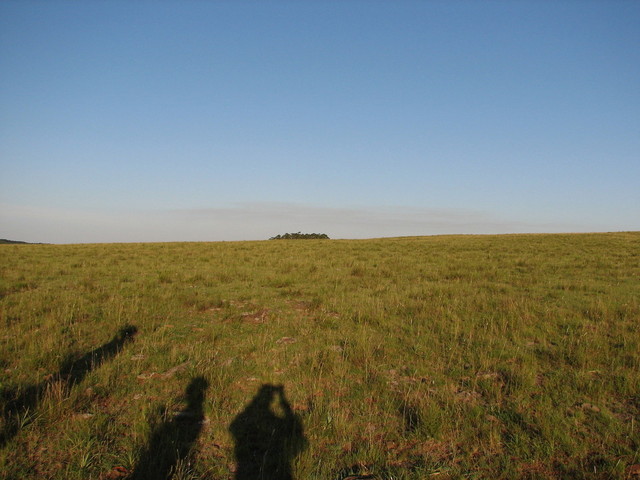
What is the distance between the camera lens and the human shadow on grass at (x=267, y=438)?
3404 millimetres

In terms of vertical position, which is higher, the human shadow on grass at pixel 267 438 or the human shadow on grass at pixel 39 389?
the human shadow on grass at pixel 39 389

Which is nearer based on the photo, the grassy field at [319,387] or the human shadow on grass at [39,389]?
the grassy field at [319,387]

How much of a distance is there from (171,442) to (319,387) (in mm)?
2019

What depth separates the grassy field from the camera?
3488mm

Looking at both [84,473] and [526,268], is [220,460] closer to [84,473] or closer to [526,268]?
[84,473]

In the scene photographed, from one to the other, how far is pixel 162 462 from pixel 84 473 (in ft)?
2.30

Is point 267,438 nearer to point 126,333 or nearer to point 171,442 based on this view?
point 171,442

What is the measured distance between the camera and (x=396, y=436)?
3896 mm

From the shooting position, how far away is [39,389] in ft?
15.1

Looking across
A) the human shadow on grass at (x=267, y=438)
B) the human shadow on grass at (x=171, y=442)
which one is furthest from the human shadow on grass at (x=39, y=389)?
the human shadow on grass at (x=267, y=438)

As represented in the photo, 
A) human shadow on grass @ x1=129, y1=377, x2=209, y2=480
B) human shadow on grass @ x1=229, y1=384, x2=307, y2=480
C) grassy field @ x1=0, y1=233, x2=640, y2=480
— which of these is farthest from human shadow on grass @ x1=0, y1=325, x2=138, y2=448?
human shadow on grass @ x1=229, y1=384, x2=307, y2=480

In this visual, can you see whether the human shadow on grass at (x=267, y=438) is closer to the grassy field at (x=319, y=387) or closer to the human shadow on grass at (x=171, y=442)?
the grassy field at (x=319, y=387)

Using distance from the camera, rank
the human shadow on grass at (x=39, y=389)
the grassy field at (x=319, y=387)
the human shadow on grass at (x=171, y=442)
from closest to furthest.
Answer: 1. the human shadow on grass at (x=171, y=442)
2. the grassy field at (x=319, y=387)
3. the human shadow on grass at (x=39, y=389)

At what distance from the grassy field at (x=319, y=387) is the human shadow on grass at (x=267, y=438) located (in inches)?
0.7
